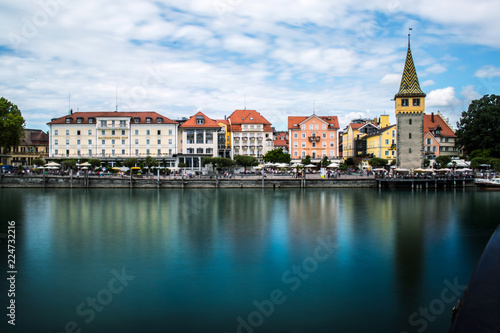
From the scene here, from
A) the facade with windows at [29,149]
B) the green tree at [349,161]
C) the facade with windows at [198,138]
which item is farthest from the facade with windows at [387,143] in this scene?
the facade with windows at [29,149]

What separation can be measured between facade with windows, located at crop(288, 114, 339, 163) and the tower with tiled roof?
20.2m

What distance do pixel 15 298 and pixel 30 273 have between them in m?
3.32

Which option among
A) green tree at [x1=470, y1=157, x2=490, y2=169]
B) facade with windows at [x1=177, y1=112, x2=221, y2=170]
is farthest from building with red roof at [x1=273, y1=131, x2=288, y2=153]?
green tree at [x1=470, y1=157, x2=490, y2=169]

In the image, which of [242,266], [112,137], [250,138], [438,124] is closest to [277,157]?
[250,138]

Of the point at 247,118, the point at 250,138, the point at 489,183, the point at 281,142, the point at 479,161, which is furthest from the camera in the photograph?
the point at 281,142

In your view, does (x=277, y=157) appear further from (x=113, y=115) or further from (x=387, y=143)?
(x=113, y=115)

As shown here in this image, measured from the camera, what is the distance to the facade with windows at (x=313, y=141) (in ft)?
256

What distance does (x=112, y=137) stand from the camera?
228ft

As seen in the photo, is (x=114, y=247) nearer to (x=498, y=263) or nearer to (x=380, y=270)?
(x=380, y=270)

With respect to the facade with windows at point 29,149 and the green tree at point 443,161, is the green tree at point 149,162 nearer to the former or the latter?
the facade with windows at point 29,149

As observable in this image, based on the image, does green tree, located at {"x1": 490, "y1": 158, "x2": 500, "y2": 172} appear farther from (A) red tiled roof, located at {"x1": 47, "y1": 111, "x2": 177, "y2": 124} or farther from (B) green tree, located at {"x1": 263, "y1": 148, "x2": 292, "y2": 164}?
(A) red tiled roof, located at {"x1": 47, "y1": 111, "x2": 177, "y2": 124}

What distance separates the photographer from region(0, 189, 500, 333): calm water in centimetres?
1282

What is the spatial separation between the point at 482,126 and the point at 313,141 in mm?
27683

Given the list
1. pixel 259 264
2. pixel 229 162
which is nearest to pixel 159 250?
pixel 259 264
